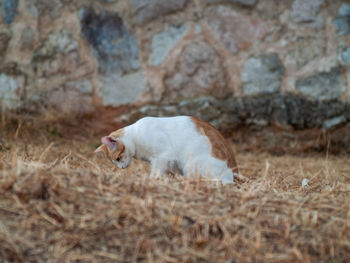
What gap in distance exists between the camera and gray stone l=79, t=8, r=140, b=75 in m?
4.02

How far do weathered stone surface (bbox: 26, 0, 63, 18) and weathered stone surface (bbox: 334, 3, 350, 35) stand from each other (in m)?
2.64

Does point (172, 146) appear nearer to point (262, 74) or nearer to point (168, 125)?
point (168, 125)

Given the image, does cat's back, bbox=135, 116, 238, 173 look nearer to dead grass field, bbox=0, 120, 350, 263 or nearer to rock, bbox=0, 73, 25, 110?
dead grass field, bbox=0, 120, 350, 263

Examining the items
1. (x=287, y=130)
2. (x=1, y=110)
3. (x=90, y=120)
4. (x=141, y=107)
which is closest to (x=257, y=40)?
(x=287, y=130)

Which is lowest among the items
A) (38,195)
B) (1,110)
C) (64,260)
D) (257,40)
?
(64,260)

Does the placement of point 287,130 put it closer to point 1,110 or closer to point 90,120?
point 90,120

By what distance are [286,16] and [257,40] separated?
13.0 inches

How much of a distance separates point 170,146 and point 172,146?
0.04 ft

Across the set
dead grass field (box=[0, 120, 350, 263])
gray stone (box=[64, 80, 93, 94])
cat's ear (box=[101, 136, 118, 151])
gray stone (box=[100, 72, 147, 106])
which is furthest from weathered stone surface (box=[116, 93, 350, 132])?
dead grass field (box=[0, 120, 350, 263])

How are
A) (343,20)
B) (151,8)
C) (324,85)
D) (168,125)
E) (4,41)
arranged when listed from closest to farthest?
1. (168,125)
2. (343,20)
3. (324,85)
4. (151,8)
5. (4,41)

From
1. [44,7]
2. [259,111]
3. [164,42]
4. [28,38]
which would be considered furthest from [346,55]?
[28,38]

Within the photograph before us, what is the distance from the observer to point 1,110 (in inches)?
156

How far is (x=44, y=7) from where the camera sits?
407 cm

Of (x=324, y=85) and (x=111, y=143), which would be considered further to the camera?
(x=324, y=85)
